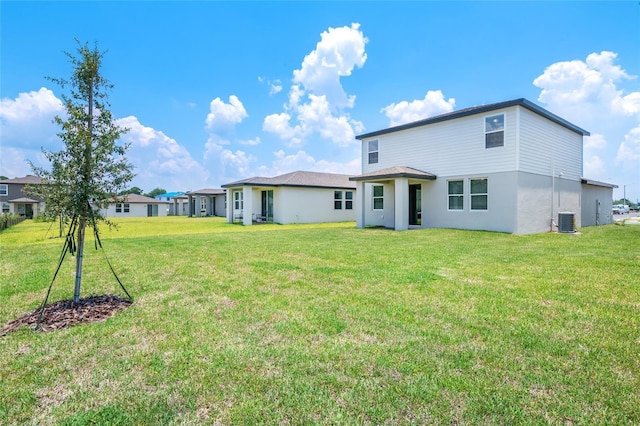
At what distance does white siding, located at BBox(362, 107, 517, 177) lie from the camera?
13.5 m

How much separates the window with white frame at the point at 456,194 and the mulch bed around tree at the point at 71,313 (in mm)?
13833

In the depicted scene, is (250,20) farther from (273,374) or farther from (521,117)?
(273,374)

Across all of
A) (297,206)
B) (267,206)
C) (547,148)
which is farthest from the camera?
(267,206)

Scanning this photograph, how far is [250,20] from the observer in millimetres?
13625

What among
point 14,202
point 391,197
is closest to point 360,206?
point 391,197

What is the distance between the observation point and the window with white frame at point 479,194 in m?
14.3

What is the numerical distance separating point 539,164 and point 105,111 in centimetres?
1585

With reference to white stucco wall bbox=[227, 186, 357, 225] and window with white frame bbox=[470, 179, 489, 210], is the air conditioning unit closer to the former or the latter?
window with white frame bbox=[470, 179, 489, 210]

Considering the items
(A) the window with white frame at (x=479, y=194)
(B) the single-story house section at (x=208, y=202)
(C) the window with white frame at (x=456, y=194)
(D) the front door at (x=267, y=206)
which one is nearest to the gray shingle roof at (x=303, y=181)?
(D) the front door at (x=267, y=206)

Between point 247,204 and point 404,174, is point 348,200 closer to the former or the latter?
point 247,204

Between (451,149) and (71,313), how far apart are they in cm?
1486

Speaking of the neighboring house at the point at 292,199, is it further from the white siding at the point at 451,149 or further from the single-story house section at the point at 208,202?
the single-story house section at the point at 208,202

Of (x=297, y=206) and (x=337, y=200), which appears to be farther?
(x=337, y=200)

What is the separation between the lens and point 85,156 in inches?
172
